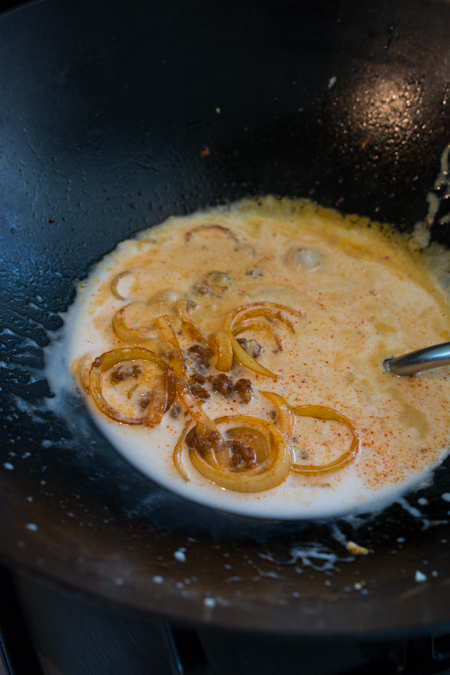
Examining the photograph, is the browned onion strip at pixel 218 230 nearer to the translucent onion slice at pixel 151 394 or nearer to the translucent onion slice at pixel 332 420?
the translucent onion slice at pixel 151 394

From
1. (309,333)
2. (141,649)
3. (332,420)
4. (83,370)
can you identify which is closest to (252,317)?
(309,333)

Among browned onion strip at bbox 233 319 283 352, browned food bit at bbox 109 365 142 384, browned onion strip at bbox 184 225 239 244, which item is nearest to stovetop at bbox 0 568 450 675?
browned food bit at bbox 109 365 142 384

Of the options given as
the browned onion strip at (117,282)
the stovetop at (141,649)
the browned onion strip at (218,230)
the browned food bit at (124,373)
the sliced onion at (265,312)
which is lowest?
the stovetop at (141,649)

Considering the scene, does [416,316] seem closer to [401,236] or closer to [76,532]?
[401,236]

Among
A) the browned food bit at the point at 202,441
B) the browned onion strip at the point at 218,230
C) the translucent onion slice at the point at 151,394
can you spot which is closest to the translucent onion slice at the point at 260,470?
the browned food bit at the point at 202,441

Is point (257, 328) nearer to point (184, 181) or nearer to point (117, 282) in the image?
point (117, 282)

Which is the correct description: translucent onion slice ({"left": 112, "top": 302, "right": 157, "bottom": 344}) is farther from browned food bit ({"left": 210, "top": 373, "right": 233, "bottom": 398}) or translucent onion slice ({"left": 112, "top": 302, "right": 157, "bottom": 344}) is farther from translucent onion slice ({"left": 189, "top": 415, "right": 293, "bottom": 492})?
translucent onion slice ({"left": 189, "top": 415, "right": 293, "bottom": 492})
